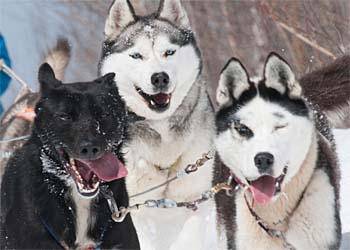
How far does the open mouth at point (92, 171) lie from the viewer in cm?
280

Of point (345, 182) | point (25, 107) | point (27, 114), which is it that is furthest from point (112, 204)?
point (345, 182)

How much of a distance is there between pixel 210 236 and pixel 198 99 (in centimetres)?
97

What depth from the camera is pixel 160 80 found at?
382cm

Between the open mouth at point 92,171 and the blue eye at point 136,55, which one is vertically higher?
the blue eye at point 136,55

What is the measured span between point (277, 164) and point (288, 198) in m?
0.35

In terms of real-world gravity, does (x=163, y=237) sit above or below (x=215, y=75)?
below

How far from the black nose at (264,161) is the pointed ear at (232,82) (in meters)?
0.48

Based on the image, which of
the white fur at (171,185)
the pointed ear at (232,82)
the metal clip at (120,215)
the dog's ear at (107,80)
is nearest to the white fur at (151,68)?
the white fur at (171,185)

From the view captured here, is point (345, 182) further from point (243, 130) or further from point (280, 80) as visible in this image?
point (243, 130)

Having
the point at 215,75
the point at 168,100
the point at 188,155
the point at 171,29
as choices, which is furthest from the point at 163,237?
the point at 215,75

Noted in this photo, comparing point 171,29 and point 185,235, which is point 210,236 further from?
point 171,29

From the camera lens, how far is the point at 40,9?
13.5m

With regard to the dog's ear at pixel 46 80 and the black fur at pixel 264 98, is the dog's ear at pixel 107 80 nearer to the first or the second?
the dog's ear at pixel 46 80

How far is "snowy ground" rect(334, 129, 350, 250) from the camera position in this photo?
12.9ft
